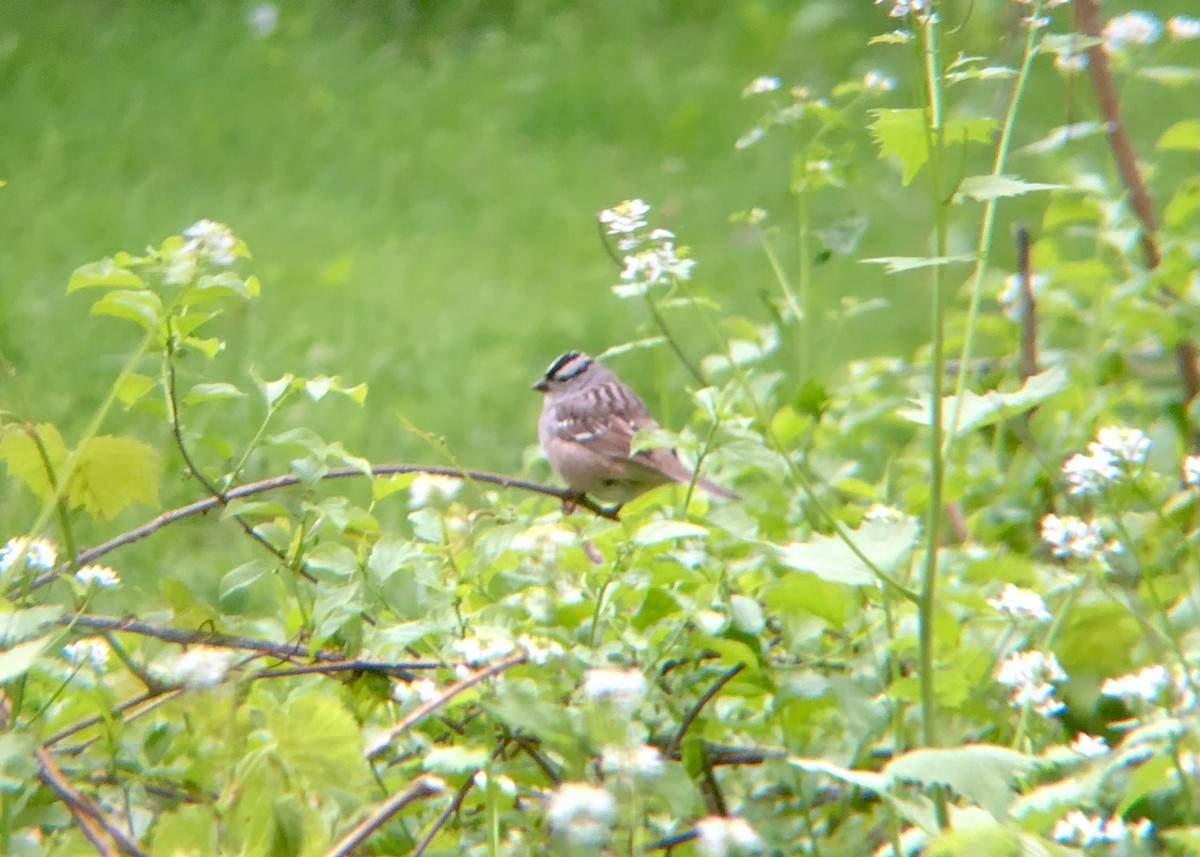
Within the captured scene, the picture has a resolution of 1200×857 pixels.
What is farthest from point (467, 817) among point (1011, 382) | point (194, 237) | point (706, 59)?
point (706, 59)

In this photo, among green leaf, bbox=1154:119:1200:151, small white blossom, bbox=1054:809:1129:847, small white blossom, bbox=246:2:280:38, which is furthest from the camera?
small white blossom, bbox=246:2:280:38

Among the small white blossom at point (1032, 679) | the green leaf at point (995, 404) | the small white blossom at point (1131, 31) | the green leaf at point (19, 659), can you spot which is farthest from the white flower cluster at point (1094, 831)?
the small white blossom at point (1131, 31)

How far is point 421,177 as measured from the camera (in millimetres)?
7434

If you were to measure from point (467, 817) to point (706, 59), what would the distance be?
23.5 feet

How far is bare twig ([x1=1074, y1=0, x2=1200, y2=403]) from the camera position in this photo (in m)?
3.70

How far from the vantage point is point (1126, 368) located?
400 cm

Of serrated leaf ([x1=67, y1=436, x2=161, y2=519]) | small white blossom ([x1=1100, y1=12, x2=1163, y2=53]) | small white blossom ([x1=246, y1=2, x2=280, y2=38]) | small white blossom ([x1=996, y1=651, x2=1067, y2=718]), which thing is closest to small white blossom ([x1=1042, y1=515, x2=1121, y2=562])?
small white blossom ([x1=996, y1=651, x2=1067, y2=718])

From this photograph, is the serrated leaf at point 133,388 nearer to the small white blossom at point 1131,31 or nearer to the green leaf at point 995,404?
the green leaf at point 995,404

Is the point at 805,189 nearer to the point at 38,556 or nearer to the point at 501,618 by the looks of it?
the point at 501,618

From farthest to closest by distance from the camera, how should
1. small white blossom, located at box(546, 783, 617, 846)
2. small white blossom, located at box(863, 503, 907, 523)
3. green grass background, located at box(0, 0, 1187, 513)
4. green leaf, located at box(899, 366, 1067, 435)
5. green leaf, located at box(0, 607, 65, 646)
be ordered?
green grass background, located at box(0, 0, 1187, 513) → small white blossom, located at box(863, 503, 907, 523) → green leaf, located at box(899, 366, 1067, 435) → green leaf, located at box(0, 607, 65, 646) → small white blossom, located at box(546, 783, 617, 846)

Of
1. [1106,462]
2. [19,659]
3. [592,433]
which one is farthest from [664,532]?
[592,433]

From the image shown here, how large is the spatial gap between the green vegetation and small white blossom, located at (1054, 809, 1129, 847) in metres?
0.01

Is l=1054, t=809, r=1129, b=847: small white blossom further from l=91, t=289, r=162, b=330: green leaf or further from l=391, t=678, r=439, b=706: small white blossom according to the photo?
l=91, t=289, r=162, b=330: green leaf

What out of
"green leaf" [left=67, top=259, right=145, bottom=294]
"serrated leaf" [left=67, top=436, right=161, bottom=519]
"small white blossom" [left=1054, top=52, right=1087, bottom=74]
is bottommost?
"small white blossom" [left=1054, top=52, right=1087, bottom=74]
